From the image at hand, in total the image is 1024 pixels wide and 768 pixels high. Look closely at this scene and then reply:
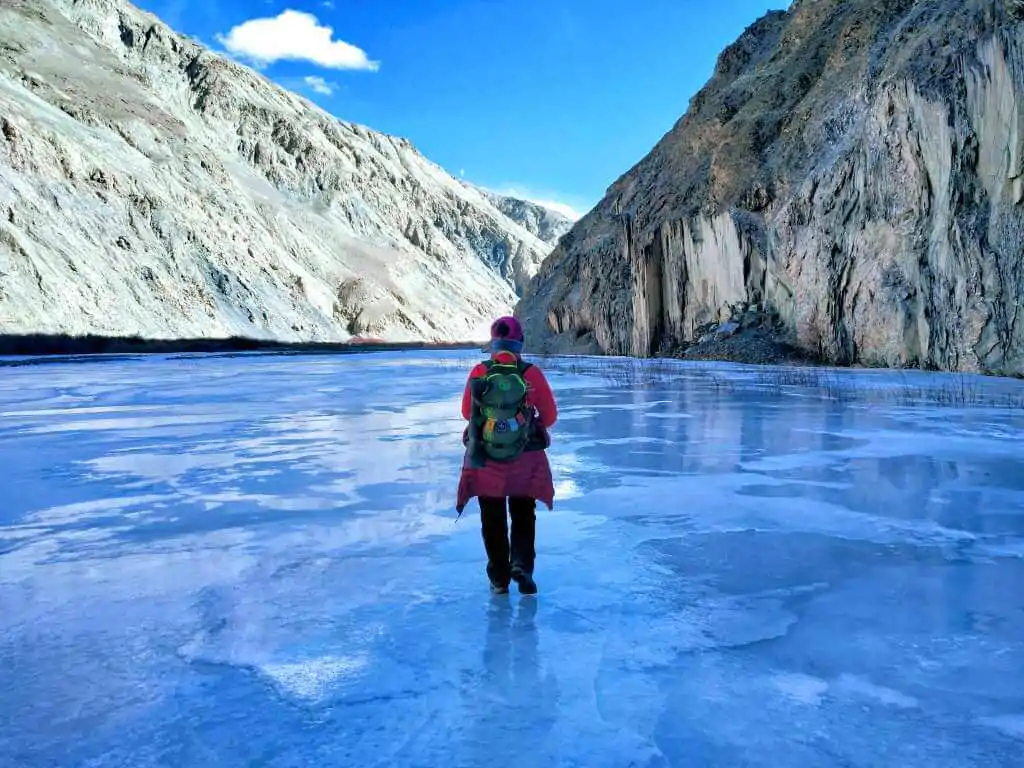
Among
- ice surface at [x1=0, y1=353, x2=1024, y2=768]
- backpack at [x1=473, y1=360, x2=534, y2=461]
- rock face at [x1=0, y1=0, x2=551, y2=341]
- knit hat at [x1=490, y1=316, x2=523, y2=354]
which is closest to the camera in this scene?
ice surface at [x1=0, y1=353, x2=1024, y2=768]

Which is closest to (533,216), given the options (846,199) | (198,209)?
(198,209)

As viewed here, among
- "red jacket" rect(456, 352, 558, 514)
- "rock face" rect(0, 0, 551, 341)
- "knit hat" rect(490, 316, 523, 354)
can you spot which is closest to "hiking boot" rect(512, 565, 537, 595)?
"red jacket" rect(456, 352, 558, 514)

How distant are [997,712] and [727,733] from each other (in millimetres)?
950

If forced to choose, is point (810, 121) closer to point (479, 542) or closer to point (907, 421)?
point (907, 421)

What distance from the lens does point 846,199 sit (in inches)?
1004

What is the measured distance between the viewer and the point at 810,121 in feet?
102

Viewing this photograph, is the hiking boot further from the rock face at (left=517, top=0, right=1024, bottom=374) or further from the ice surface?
the rock face at (left=517, top=0, right=1024, bottom=374)

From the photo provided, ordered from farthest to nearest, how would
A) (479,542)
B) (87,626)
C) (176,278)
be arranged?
1. (176,278)
2. (479,542)
3. (87,626)

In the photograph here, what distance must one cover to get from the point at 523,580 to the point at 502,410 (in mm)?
871

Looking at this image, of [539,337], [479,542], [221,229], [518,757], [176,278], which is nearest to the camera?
[518,757]

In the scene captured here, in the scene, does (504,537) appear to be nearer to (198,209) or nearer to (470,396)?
(470,396)

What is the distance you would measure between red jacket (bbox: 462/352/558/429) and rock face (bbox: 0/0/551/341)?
168 ft

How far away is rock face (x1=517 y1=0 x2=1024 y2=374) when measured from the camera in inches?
720

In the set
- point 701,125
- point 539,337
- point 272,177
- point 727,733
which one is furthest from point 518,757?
point 272,177
